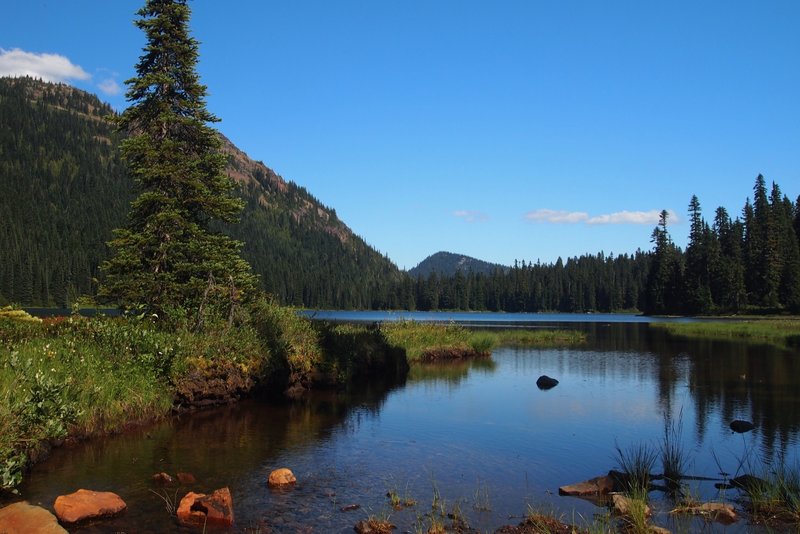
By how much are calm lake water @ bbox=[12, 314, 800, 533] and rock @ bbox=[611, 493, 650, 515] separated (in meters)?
0.35

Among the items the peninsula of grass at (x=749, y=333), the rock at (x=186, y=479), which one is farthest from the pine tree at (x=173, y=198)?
the peninsula of grass at (x=749, y=333)

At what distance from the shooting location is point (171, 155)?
83.7 feet

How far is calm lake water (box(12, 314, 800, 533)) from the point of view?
10992 millimetres

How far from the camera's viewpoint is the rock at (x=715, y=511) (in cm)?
1053

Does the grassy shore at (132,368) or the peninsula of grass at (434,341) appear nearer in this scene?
the grassy shore at (132,368)

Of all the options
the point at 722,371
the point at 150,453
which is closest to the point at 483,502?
the point at 150,453

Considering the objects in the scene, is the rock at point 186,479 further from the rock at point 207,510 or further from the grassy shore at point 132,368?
the grassy shore at point 132,368

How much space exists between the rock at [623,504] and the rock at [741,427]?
378 inches

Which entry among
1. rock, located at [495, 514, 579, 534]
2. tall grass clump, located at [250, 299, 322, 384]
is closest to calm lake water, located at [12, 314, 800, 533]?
rock, located at [495, 514, 579, 534]

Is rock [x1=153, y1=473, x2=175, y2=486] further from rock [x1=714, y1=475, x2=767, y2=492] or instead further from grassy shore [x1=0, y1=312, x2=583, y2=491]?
rock [x1=714, y1=475, x2=767, y2=492]

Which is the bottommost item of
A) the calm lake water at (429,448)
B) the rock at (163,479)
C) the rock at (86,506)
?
the calm lake water at (429,448)

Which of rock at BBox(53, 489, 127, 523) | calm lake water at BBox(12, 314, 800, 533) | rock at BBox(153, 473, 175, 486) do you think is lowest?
calm lake water at BBox(12, 314, 800, 533)

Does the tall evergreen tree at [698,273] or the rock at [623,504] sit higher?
the tall evergreen tree at [698,273]

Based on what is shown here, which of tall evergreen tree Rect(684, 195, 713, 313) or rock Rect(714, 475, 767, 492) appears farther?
tall evergreen tree Rect(684, 195, 713, 313)
